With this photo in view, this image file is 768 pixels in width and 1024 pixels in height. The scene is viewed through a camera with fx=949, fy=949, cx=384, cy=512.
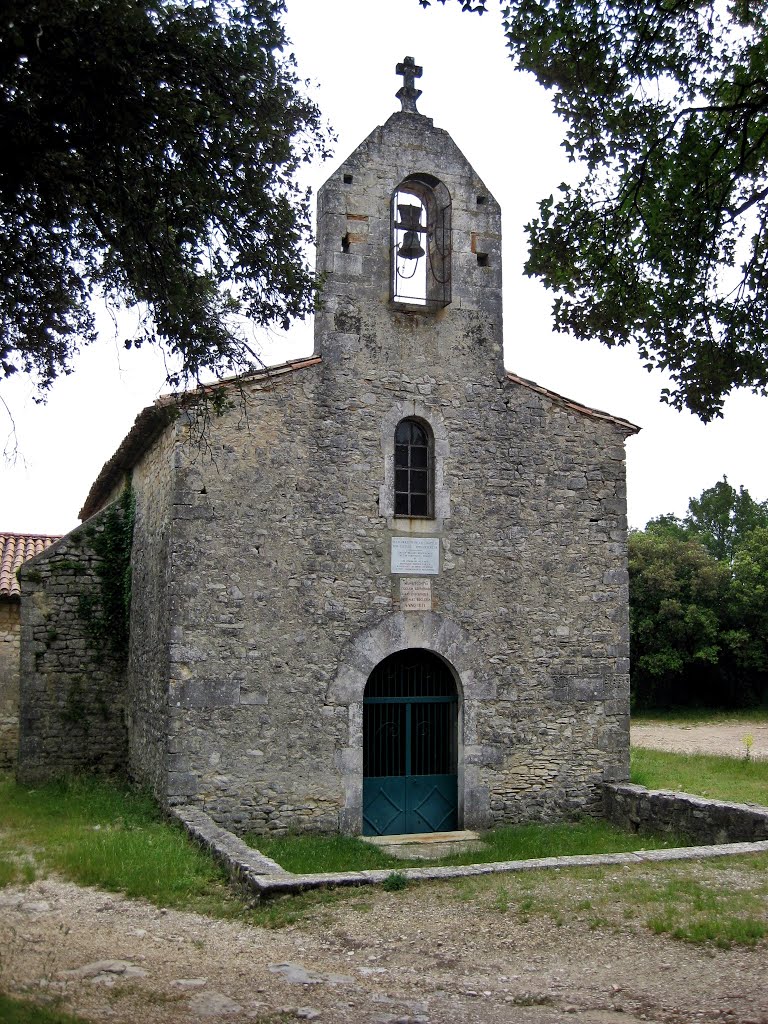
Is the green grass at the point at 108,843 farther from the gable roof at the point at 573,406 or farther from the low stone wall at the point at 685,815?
the gable roof at the point at 573,406

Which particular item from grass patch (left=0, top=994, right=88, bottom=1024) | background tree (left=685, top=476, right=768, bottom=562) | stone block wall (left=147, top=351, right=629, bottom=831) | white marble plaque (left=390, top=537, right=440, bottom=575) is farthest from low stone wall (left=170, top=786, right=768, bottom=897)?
background tree (left=685, top=476, right=768, bottom=562)

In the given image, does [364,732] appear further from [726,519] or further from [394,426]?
[726,519]

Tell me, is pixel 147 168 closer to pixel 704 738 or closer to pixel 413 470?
pixel 413 470

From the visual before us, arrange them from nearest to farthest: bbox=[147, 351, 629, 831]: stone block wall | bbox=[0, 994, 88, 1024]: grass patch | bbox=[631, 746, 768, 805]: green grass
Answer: bbox=[0, 994, 88, 1024]: grass patch
bbox=[147, 351, 629, 831]: stone block wall
bbox=[631, 746, 768, 805]: green grass

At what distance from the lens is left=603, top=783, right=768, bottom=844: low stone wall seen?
10578 millimetres

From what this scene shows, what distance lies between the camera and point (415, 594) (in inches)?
478

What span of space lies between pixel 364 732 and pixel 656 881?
4649 mm

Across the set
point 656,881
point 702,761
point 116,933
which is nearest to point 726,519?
point 702,761

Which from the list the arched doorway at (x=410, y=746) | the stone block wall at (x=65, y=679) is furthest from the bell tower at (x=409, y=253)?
the stone block wall at (x=65, y=679)

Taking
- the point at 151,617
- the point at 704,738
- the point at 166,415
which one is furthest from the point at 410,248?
the point at 704,738

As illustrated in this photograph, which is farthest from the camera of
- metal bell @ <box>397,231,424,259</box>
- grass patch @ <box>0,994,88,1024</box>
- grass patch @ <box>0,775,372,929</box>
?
metal bell @ <box>397,231,424,259</box>

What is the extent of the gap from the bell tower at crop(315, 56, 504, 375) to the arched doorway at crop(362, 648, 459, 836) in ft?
13.3

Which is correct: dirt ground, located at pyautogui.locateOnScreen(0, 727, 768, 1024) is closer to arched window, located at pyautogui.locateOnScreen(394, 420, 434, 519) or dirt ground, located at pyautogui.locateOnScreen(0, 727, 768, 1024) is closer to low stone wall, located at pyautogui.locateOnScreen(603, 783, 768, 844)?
low stone wall, located at pyautogui.locateOnScreen(603, 783, 768, 844)

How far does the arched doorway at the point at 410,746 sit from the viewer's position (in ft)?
39.6
